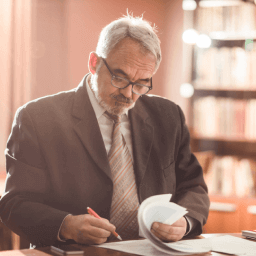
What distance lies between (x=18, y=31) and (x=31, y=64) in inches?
10.7

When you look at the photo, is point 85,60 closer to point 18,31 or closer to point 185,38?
point 18,31

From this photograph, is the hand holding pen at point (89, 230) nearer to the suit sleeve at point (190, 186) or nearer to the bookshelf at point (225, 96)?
the suit sleeve at point (190, 186)

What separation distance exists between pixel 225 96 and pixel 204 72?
0.29 m

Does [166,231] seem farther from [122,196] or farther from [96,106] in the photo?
[96,106]

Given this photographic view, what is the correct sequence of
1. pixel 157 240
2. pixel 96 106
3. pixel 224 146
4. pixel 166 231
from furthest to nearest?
pixel 224 146 → pixel 96 106 → pixel 166 231 → pixel 157 240

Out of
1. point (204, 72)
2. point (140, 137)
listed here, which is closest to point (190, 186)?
point (140, 137)

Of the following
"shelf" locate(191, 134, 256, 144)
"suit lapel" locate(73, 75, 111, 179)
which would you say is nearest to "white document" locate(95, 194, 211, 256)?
"suit lapel" locate(73, 75, 111, 179)

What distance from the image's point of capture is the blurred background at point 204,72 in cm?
279

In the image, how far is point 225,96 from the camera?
10.3 ft

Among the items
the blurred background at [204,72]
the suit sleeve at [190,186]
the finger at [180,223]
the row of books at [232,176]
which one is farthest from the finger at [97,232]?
the row of books at [232,176]

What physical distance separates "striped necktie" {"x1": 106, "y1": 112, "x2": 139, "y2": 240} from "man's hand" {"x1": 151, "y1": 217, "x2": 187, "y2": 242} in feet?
0.85

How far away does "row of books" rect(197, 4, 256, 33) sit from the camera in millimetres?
2994

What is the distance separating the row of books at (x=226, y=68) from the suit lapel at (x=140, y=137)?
1590 millimetres

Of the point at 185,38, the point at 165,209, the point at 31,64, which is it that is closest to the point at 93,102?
the point at 165,209
